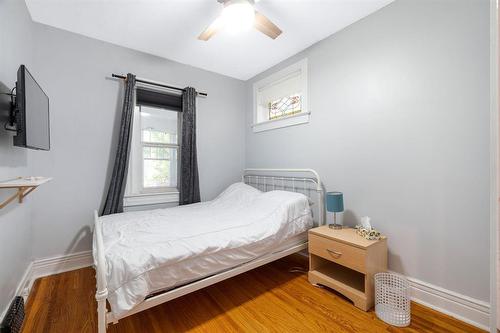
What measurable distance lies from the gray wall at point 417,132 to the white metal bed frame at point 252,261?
0.26m

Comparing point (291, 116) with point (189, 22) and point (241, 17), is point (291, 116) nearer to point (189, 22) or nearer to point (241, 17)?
point (241, 17)

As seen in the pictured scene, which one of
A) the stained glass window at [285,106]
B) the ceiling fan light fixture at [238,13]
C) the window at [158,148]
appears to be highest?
the ceiling fan light fixture at [238,13]

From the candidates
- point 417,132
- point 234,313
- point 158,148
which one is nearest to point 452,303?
point 417,132

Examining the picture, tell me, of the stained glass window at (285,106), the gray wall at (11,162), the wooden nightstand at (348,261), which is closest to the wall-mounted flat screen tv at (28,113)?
the gray wall at (11,162)

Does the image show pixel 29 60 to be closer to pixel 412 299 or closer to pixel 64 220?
pixel 64 220

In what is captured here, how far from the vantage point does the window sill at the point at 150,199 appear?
278 cm

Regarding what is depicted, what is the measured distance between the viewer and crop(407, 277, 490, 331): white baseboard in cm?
152

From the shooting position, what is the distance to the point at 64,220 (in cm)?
243

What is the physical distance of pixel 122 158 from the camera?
2.61 meters

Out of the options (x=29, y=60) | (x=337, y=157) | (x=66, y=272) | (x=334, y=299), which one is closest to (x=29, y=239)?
(x=66, y=272)

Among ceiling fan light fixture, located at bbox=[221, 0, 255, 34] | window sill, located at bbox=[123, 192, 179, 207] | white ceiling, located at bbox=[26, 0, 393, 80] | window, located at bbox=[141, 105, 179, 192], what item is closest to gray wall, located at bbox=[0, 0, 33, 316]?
white ceiling, located at bbox=[26, 0, 393, 80]

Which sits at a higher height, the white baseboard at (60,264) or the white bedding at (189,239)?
the white bedding at (189,239)

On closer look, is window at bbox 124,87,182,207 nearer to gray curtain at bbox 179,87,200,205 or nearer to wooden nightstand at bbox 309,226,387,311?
gray curtain at bbox 179,87,200,205

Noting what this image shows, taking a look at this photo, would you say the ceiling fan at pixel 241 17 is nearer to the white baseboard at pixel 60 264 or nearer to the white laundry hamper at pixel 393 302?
the white laundry hamper at pixel 393 302
